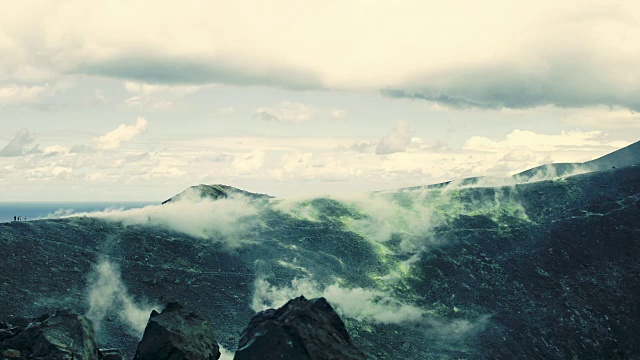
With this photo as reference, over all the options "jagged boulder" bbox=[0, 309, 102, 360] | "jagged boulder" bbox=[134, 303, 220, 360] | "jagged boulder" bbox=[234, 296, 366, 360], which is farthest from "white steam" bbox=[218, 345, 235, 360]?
"jagged boulder" bbox=[234, 296, 366, 360]

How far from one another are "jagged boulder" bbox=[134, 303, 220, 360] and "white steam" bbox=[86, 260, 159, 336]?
22.1m

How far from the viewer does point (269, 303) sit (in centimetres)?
8962

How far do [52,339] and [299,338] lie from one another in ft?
66.3

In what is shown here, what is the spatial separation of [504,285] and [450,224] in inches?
913

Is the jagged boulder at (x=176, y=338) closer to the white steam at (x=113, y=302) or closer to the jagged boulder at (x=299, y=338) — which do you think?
the jagged boulder at (x=299, y=338)

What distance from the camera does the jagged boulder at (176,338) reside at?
51281 millimetres

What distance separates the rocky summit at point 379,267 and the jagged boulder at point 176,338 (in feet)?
55.5

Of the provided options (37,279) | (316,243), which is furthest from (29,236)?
(316,243)

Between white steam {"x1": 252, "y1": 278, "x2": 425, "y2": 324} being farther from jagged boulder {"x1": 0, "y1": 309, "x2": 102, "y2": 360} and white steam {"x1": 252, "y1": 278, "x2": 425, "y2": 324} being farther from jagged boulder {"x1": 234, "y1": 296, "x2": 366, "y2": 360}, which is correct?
jagged boulder {"x1": 234, "y1": 296, "x2": 366, "y2": 360}

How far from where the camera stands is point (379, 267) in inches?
4230

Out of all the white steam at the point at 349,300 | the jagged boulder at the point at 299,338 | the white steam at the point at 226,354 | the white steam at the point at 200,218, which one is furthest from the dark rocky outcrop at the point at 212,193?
the jagged boulder at the point at 299,338

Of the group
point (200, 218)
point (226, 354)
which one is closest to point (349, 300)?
point (226, 354)

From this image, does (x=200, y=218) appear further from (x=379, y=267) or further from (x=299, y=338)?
(x=299, y=338)

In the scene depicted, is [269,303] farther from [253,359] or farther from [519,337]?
[253,359]
